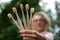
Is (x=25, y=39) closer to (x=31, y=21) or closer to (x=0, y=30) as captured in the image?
(x=31, y=21)

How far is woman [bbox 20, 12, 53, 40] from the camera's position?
102cm

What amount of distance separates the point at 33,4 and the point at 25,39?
374 millimetres

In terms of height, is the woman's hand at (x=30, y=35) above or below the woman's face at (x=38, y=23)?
below

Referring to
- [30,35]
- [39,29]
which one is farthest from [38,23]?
[30,35]

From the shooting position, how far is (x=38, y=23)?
44.8 inches

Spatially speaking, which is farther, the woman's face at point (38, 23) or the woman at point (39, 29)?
the woman's face at point (38, 23)

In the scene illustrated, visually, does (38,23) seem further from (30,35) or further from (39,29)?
(30,35)

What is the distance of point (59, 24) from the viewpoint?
2.78m

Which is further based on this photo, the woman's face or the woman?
the woman's face

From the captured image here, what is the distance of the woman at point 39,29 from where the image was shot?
102 cm

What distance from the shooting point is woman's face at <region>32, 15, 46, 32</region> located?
3.69ft

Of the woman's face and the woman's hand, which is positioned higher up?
the woman's face

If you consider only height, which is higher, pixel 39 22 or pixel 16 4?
pixel 16 4

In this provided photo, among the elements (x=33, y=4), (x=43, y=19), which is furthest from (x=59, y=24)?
(x=43, y=19)
